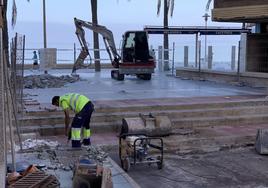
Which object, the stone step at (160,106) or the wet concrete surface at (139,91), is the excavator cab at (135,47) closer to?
the wet concrete surface at (139,91)

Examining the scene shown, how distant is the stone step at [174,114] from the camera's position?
12.4m

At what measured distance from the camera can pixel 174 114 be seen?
44.7 ft

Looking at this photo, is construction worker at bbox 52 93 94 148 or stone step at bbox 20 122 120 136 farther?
stone step at bbox 20 122 120 136

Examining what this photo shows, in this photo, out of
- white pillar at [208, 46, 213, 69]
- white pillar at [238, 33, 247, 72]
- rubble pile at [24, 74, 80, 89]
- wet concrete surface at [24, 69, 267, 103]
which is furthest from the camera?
white pillar at [208, 46, 213, 69]

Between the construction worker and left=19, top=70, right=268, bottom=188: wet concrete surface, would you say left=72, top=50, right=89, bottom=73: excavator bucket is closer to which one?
left=19, top=70, right=268, bottom=188: wet concrete surface

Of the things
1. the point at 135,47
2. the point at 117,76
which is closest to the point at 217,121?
the point at 135,47

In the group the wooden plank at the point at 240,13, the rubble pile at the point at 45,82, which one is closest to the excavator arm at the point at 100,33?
the rubble pile at the point at 45,82

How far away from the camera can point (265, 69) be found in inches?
854

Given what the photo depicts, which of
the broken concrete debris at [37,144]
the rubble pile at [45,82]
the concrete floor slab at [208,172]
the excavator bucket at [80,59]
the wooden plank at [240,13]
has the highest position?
the wooden plank at [240,13]

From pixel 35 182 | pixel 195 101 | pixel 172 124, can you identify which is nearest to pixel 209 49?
pixel 195 101

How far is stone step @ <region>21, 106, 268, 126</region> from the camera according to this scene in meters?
12.4

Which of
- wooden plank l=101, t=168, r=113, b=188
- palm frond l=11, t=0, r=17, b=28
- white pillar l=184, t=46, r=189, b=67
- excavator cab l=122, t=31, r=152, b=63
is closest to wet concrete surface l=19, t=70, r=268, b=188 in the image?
wooden plank l=101, t=168, r=113, b=188

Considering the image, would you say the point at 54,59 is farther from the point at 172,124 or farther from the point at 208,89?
the point at 172,124

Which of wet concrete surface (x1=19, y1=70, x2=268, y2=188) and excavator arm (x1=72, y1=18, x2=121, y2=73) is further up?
excavator arm (x1=72, y1=18, x2=121, y2=73)
